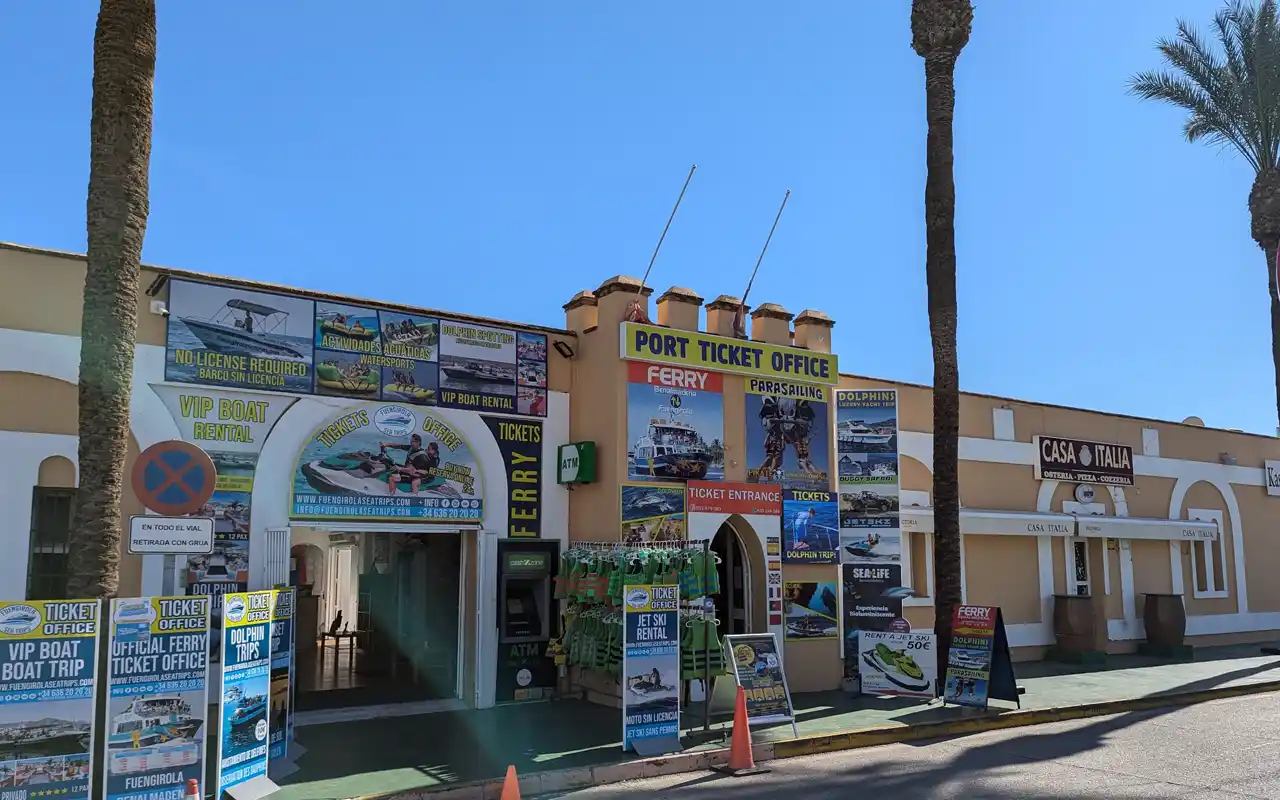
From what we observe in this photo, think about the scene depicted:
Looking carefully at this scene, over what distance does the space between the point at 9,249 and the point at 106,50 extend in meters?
3.68

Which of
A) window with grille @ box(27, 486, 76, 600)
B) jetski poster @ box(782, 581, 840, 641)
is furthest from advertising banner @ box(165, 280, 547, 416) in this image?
jetski poster @ box(782, 581, 840, 641)

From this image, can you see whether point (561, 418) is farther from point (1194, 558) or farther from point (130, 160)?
point (1194, 558)

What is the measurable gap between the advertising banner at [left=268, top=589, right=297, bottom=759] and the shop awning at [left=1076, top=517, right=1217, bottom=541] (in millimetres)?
16958

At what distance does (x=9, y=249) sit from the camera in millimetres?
11688

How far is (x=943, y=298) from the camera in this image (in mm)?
16703

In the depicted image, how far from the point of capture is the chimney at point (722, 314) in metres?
16.4

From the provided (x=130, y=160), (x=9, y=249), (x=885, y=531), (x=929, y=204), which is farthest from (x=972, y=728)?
(x=9, y=249)

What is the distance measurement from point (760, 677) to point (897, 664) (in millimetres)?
3867

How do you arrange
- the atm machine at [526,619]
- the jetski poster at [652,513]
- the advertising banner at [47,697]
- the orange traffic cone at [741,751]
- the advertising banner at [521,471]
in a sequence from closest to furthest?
the advertising banner at [47,697] → the orange traffic cone at [741,751] → the atm machine at [526,619] → the jetski poster at [652,513] → the advertising banner at [521,471]

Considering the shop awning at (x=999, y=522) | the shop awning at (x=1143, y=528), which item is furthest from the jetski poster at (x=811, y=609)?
the shop awning at (x=1143, y=528)

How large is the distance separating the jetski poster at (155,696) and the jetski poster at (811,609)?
9449 millimetres

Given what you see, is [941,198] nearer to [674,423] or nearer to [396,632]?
[674,423]

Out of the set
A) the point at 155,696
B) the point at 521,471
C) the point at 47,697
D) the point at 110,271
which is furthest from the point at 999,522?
the point at 47,697

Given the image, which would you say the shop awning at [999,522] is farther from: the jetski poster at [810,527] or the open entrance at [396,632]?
the open entrance at [396,632]
